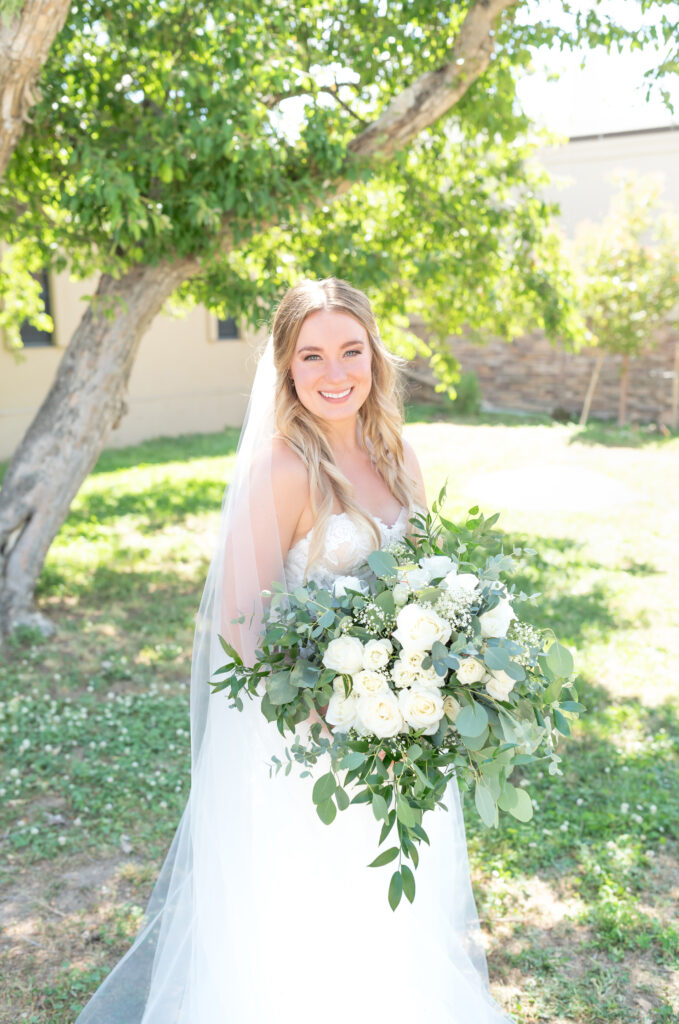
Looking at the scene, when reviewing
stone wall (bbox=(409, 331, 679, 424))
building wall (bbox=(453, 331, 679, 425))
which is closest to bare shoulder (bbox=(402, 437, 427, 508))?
building wall (bbox=(453, 331, 679, 425))

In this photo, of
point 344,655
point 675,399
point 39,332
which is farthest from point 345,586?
point 675,399

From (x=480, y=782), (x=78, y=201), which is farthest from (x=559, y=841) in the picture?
(x=78, y=201)

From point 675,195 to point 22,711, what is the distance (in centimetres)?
1630

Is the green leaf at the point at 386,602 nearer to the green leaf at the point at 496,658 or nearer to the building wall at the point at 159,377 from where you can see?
the green leaf at the point at 496,658

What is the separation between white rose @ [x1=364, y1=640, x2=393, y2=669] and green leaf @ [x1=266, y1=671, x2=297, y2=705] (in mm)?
212

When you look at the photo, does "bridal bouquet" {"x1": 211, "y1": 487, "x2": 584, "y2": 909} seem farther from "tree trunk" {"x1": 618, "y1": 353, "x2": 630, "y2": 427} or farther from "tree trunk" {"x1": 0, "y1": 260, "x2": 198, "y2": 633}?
"tree trunk" {"x1": 618, "y1": 353, "x2": 630, "y2": 427}

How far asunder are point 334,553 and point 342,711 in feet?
1.81

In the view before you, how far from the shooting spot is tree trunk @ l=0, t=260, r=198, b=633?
6297mm

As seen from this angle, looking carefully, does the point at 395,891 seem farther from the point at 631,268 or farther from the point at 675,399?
the point at 675,399

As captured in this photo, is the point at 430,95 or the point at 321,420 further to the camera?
the point at 430,95

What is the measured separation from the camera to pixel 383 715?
6.70ft

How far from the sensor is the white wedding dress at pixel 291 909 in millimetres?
2537

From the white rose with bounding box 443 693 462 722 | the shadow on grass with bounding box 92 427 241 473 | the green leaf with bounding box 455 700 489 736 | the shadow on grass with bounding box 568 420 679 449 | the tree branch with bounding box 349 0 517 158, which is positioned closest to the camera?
the green leaf with bounding box 455 700 489 736

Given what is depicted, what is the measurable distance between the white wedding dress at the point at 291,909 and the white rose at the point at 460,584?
490 mm
